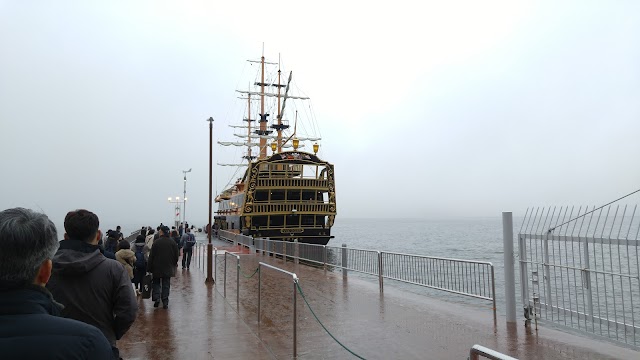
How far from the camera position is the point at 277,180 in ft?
117

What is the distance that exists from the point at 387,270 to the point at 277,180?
24.3 metres

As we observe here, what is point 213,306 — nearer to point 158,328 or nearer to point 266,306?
point 266,306

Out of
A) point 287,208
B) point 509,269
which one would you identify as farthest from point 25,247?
point 287,208

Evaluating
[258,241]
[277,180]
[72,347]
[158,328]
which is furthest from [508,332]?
[277,180]

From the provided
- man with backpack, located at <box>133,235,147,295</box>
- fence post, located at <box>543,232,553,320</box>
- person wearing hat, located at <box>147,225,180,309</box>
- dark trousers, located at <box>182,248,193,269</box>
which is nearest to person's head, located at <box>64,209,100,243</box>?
person wearing hat, located at <box>147,225,180,309</box>

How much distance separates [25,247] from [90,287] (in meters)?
1.60

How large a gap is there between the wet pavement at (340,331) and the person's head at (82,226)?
3254 mm

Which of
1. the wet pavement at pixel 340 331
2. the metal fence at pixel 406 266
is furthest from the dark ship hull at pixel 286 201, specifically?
the wet pavement at pixel 340 331

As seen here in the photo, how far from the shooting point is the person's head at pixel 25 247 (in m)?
1.67

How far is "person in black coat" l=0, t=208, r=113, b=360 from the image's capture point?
59.1 inches

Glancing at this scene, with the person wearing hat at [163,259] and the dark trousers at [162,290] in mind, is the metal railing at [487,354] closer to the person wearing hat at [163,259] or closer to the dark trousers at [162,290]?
the person wearing hat at [163,259]

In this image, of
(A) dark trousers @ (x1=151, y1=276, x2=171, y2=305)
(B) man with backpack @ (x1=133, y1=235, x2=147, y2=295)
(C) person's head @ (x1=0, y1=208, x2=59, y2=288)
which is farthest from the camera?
(B) man with backpack @ (x1=133, y1=235, x2=147, y2=295)

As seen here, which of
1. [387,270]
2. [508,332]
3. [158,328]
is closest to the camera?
[508,332]

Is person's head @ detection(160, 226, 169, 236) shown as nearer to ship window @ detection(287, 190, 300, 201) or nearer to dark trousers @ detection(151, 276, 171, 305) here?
dark trousers @ detection(151, 276, 171, 305)
